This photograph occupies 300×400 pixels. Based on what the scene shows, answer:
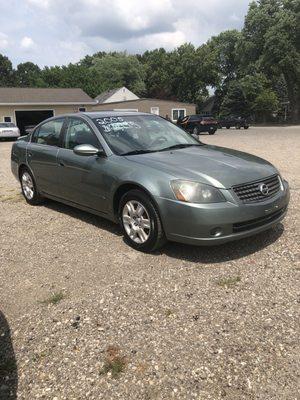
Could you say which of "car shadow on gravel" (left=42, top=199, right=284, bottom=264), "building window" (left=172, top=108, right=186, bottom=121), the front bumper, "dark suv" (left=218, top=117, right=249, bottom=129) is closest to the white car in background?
"building window" (left=172, top=108, right=186, bottom=121)

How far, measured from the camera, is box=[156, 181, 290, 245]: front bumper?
13.9ft

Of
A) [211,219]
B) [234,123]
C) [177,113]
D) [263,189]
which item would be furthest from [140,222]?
[177,113]

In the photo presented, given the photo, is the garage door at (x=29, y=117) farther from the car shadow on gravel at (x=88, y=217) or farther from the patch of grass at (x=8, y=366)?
the patch of grass at (x=8, y=366)

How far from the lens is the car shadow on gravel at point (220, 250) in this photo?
14.9 feet

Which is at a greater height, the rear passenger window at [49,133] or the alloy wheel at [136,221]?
the rear passenger window at [49,133]

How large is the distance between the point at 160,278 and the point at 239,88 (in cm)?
5506

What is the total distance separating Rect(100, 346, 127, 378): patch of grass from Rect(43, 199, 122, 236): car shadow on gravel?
250 centimetres

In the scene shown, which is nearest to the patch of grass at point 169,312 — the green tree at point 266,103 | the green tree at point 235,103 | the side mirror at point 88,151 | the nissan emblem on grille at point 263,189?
the nissan emblem on grille at point 263,189

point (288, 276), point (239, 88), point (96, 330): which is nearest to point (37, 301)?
point (96, 330)

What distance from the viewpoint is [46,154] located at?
6.39 meters

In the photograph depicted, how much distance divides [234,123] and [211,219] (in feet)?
134

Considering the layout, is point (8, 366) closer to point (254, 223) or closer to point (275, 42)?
point (254, 223)

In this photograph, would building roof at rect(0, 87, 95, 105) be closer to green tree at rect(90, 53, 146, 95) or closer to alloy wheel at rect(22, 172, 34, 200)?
green tree at rect(90, 53, 146, 95)

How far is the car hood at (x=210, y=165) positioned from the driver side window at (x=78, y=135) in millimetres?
770
